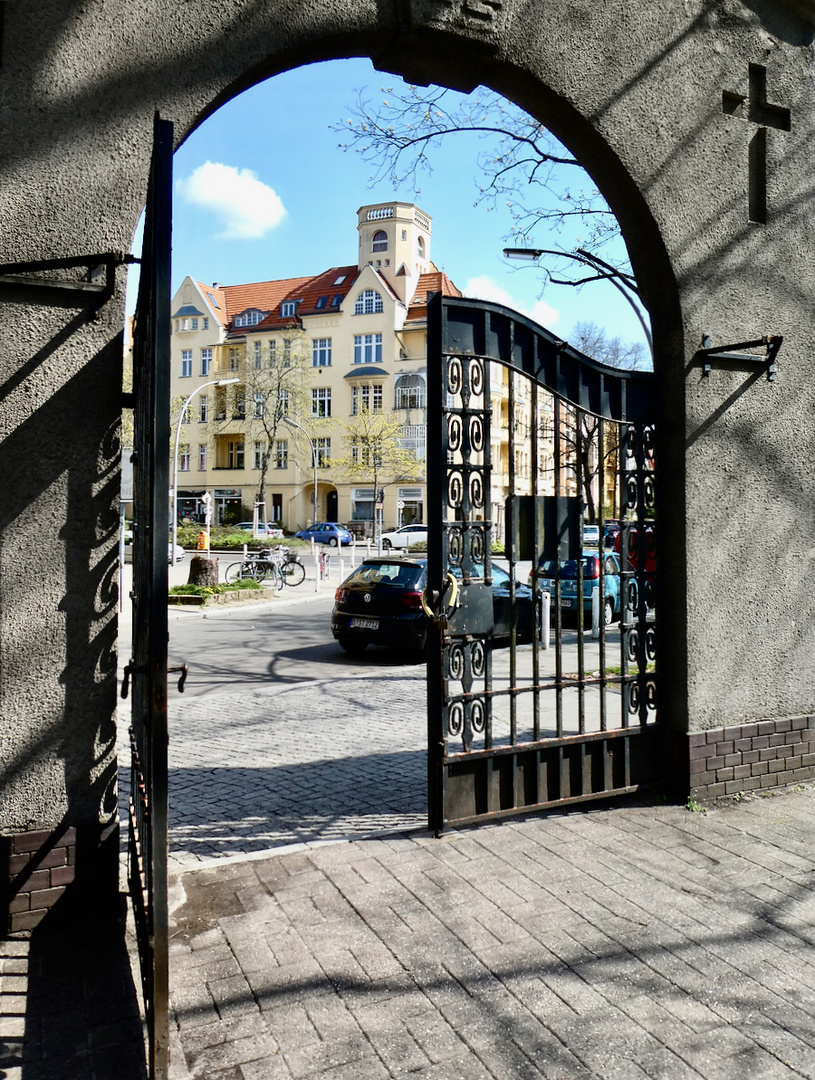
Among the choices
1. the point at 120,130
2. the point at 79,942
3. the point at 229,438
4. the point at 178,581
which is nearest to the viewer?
the point at 79,942

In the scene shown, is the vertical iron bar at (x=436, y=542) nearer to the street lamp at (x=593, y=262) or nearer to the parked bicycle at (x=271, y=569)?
the street lamp at (x=593, y=262)

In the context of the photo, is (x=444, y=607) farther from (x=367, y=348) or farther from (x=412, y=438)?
(x=367, y=348)

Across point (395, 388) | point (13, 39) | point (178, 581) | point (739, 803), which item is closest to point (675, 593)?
point (739, 803)

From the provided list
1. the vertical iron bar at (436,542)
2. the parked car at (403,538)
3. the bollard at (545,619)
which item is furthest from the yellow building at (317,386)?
the vertical iron bar at (436,542)

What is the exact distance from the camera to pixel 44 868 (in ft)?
13.2

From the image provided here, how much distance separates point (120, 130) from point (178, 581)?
24.8 meters

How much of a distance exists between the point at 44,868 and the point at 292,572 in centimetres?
2388

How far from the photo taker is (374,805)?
236 inches

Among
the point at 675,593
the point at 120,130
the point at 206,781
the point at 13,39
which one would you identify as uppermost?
the point at 13,39

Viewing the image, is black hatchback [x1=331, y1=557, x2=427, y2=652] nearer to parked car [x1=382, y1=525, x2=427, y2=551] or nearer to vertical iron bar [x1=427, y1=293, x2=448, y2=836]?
vertical iron bar [x1=427, y1=293, x2=448, y2=836]

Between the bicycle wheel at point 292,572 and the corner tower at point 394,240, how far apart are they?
140ft

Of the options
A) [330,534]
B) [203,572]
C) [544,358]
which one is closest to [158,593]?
[544,358]

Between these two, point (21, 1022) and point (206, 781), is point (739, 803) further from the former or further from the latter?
point (21, 1022)

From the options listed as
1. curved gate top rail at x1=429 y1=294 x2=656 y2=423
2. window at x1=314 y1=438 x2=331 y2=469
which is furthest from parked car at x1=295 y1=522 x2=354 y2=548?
curved gate top rail at x1=429 y1=294 x2=656 y2=423
